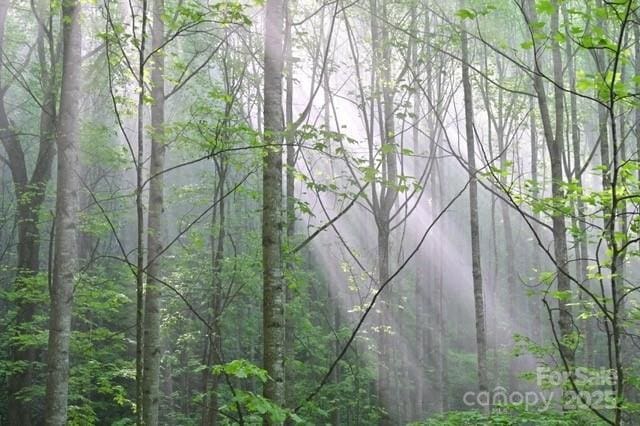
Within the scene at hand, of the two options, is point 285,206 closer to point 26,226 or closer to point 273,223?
point 273,223

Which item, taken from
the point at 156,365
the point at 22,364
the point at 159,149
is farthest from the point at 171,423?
the point at 159,149

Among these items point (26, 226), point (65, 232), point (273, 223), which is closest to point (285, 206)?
point (65, 232)

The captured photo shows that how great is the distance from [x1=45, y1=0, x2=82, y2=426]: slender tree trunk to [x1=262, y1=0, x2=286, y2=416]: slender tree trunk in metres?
2.85

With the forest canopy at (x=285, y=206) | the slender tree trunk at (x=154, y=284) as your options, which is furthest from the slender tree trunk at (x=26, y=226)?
the slender tree trunk at (x=154, y=284)

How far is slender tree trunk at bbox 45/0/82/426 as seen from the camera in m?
6.09

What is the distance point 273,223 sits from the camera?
14.3 ft

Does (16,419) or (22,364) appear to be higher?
(22,364)

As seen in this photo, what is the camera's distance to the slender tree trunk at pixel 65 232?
609 cm

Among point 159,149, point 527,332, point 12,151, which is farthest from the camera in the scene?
point 527,332

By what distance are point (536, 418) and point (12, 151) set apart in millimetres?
11098

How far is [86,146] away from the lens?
13117 mm

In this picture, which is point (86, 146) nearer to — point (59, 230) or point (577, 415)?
point (59, 230)

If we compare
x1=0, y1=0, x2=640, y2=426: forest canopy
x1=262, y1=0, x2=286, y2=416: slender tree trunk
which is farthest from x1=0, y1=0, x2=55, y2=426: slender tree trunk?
x1=262, y1=0, x2=286, y2=416: slender tree trunk

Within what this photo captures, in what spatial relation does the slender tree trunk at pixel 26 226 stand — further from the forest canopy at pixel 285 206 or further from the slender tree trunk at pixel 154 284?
the slender tree trunk at pixel 154 284
